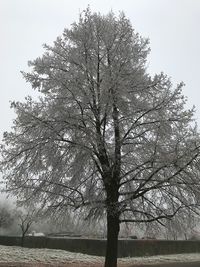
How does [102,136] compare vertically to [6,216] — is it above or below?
below

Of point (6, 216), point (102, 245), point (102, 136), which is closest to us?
point (102, 136)

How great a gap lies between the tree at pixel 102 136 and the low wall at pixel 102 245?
47.9 ft

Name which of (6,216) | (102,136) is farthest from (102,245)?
(6,216)

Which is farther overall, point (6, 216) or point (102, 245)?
point (6, 216)

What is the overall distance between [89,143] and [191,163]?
3254 millimetres

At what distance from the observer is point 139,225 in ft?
53.0

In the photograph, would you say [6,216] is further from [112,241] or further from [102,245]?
[112,241]

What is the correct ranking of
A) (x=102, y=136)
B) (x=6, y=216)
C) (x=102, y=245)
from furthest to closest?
(x=6, y=216)
(x=102, y=245)
(x=102, y=136)

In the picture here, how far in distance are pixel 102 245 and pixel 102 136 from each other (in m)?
16.8

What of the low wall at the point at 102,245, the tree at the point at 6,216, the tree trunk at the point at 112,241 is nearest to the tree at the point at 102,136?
the tree trunk at the point at 112,241

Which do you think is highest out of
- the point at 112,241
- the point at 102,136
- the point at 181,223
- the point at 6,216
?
the point at 6,216

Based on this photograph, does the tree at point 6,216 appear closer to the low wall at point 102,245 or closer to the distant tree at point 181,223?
the low wall at point 102,245

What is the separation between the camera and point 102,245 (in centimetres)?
2933

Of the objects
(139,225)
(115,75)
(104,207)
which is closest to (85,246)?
(139,225)
